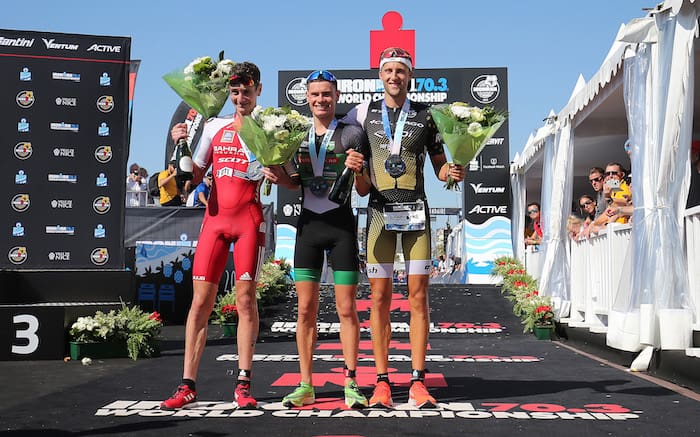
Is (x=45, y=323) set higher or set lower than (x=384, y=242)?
lower

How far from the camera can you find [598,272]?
873cm

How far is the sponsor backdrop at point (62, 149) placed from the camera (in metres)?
7.50

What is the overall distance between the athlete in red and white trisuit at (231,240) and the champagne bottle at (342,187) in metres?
0.50

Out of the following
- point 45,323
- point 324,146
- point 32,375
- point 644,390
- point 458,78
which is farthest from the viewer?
point 458,78

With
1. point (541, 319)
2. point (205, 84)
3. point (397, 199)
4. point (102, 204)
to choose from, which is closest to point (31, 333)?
point (102, 204)

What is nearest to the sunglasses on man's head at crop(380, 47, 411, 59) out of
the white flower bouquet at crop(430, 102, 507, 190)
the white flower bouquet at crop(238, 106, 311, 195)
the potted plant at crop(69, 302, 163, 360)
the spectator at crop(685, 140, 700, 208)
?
the white flower bouquet at crop(430, 102, 507, 190)

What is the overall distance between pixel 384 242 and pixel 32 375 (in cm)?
313

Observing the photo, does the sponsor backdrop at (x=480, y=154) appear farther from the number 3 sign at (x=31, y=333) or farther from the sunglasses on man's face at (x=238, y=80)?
the sunglasses on man's face at (x=238, y=80)

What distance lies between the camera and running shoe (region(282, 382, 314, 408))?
416cm

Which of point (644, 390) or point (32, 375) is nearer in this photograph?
point (644, 390)

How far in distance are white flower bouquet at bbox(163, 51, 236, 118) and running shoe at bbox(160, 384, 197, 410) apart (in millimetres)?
1716

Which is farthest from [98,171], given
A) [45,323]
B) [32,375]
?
[32,375]

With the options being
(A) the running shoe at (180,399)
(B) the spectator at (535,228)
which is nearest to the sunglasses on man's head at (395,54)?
(A) the running shoe at (180,399)

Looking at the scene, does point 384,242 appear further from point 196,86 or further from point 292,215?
point 292,215
